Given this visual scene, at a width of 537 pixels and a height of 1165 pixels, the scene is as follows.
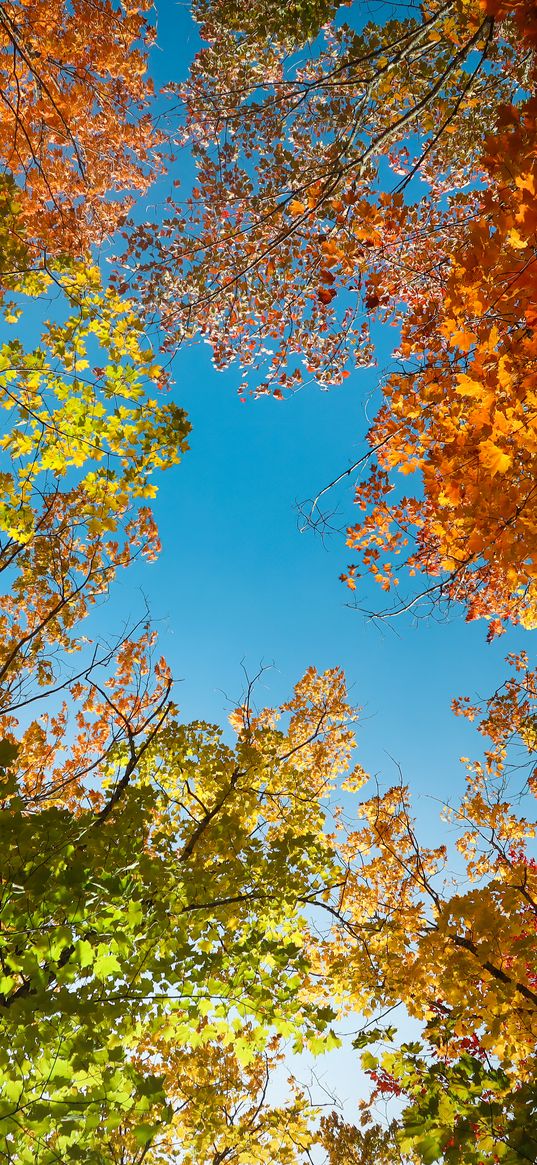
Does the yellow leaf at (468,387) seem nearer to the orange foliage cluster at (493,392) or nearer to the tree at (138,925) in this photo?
the orange foliage cluster at (493,392)

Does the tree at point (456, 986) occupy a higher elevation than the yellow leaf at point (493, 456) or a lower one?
lower

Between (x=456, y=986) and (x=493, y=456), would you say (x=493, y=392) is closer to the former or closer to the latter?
(x=493, y=456)

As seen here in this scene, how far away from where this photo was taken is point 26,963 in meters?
2.50

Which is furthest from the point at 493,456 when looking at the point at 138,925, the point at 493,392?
the point at 138,925

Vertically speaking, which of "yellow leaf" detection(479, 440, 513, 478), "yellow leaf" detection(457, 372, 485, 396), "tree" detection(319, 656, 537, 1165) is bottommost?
"tree" detection(319, 656, 537, 1165)

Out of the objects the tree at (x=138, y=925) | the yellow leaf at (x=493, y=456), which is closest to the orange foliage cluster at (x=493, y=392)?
the yellow leaf at (x=493, y=456)

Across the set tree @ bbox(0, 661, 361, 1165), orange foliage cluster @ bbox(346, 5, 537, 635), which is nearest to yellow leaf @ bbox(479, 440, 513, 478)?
orange foliage cluster @ bbox(346, 5, 537, 635)

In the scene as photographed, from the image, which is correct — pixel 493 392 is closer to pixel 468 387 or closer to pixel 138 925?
pixel 468 387

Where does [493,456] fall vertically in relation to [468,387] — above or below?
below

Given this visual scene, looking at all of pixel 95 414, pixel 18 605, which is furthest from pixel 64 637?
pixel 95 414

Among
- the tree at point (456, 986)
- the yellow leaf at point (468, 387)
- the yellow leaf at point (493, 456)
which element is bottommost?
the tree at point (456, 986)

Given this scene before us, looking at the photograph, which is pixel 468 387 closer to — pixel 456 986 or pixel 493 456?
pixel 493 456

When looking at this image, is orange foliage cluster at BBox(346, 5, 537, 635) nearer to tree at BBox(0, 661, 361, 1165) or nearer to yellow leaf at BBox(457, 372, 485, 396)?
yellow leaf at BBox(457, 372, 485, 396)

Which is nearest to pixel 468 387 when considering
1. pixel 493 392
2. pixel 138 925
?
pixel 493 392
